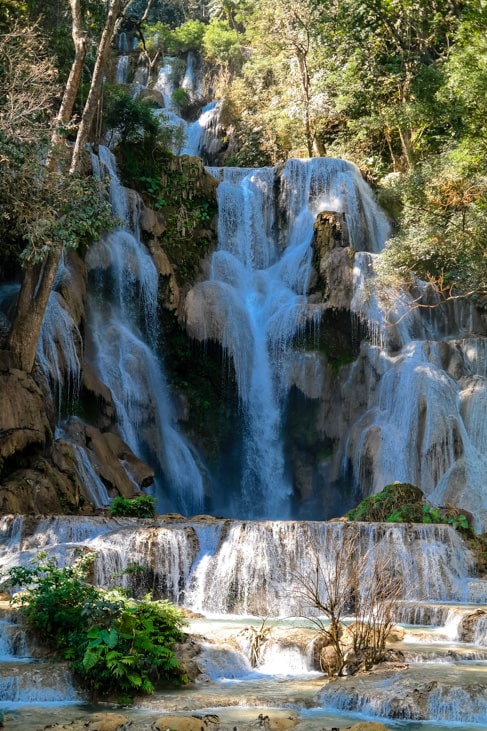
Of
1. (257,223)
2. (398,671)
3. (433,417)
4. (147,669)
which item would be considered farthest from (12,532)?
(257,223)

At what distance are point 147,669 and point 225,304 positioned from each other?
1715 centimetres

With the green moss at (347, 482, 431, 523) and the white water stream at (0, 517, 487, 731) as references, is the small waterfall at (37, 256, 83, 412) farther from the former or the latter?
the green moss at (347, 482, 431, 523)

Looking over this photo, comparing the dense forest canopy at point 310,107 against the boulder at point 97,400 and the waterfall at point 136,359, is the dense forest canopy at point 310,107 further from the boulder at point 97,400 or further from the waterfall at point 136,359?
the boulder at point 97,400

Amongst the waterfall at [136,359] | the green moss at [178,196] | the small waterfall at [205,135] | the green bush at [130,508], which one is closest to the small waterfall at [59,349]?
the waterfall at [136,359]

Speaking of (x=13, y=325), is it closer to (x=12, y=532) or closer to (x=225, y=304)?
(x=12, y=532)

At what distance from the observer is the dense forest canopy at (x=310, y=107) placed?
707 inches

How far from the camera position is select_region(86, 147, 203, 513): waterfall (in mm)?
22828

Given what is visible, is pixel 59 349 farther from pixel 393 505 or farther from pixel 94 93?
pixel 393 505

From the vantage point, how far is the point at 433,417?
22.7 metres

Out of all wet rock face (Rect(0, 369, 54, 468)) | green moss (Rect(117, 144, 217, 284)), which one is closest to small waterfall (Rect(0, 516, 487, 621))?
wet rock face (Rect(0, 369, 54, 468))

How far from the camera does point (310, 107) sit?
33.2 metres

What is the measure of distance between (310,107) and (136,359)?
48.2 ft

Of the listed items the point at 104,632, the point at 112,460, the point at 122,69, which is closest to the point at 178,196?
the point at 112,460

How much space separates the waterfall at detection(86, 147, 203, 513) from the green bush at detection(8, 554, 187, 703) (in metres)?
12.1
